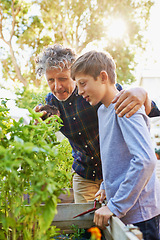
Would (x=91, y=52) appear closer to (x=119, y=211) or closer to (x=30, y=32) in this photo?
(x=119, y=211)

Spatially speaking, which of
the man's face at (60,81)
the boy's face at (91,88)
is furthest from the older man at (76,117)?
the boy's face at (91,88)

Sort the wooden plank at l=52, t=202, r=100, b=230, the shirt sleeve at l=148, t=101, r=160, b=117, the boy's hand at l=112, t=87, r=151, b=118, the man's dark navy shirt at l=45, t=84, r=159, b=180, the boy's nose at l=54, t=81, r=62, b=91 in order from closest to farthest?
1. the boy's hand at l=112, t=87, r=151, b=118
2. the wooden plank at l=52, t=202, r=100, b=230
3. the shirt sleeve at l=148, t=101, r=160, b=117
4. the boy's nose at l=54, t=81, r=62, b=91
5. the man's dark navy shirt at l=45, t=84, r=159, b=180

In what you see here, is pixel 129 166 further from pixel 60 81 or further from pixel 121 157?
pixel 60 81

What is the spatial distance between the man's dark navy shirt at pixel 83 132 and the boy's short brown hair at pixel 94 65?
516mm

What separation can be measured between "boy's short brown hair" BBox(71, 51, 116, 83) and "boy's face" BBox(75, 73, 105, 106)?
26 mm

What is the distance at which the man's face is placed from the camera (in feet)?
5.83

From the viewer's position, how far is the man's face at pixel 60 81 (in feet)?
5.83

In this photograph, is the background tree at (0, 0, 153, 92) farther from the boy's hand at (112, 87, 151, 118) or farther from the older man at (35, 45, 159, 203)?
the boy's hand at (112, 87, 151, 118)

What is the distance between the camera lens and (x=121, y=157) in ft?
3.70

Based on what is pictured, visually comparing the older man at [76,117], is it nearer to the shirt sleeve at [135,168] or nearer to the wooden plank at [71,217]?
the wooden plank at [71,217]

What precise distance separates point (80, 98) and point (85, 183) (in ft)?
2.17

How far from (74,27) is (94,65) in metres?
10.4

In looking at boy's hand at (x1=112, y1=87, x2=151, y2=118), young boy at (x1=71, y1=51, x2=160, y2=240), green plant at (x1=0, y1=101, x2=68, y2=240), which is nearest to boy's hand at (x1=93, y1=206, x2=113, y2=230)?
young boy at (x1=71, y1=51, x2=160, y2=240)

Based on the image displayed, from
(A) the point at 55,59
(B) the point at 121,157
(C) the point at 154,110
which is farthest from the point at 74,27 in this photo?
(B) the point at 121,157
